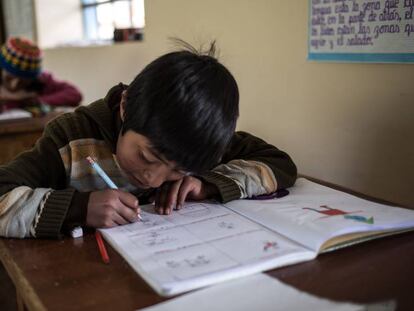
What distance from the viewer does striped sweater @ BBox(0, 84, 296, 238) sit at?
0.92 metres

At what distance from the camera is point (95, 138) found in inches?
40.5

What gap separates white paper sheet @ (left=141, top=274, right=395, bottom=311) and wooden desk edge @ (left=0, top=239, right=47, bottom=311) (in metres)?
0.14

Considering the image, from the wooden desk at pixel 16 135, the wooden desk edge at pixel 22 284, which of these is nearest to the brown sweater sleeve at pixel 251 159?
the wooden desk edge at pixel 22 284

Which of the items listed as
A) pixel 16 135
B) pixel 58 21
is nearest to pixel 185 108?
pixel 16 135

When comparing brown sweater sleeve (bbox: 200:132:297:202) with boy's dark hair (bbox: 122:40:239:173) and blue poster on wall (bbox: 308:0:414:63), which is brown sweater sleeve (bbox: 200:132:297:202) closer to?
boy's dark hair (bbox: 122:40:239:173)

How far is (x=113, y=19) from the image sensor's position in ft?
9.07

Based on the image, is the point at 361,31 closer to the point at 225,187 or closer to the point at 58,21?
the point at 225,187

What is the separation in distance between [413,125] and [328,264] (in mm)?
430

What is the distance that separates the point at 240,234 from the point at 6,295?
3.43ft

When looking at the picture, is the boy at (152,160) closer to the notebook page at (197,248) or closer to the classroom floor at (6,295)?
the notebook page at (197,248)

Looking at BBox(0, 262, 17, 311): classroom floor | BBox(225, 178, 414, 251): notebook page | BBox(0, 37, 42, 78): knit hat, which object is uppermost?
BBox(0, 37, 42, 78): knit hat

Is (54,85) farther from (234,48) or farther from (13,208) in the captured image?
(13,208)

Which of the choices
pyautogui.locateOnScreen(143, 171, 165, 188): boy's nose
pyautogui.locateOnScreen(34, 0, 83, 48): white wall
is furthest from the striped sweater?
pyautogui.locateOnScreen(34, 0, 83, 48): white wall

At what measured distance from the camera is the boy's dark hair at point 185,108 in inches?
30.2
